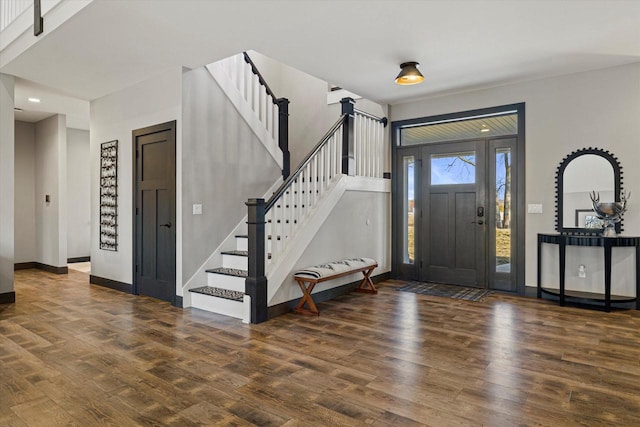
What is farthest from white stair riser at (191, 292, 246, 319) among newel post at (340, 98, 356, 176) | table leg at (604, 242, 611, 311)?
table leg at (604, 242, 611, 311)

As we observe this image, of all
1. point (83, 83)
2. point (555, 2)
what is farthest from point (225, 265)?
point (555, 2)

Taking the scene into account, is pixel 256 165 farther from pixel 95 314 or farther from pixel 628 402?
pixel 628 402

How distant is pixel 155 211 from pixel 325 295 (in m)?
2.43

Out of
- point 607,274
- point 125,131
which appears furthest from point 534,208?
point 125,131

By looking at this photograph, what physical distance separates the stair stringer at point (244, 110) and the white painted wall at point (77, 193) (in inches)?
196

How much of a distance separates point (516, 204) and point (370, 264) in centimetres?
218

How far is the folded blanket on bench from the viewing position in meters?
4.47

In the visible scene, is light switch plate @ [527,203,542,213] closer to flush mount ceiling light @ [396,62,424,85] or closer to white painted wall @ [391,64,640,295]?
white painted wall @ [391,64,640,295]

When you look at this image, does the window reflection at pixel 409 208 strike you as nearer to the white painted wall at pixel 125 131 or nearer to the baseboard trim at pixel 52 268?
the white painted wall at pixel 125 131

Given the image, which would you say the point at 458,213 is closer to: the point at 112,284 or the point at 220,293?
the point at 220,293

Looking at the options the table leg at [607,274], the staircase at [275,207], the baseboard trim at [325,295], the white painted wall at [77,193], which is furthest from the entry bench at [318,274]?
the white painted wall at [77,193]

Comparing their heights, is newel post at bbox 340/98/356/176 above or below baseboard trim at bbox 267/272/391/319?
above

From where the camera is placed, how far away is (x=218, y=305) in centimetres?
448

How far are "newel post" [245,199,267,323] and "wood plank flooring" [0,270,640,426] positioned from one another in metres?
0.23
